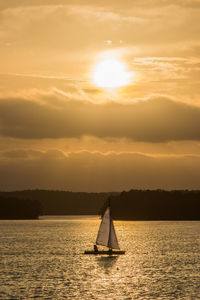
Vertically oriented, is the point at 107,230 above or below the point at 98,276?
above

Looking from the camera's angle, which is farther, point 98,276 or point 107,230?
point 107,230

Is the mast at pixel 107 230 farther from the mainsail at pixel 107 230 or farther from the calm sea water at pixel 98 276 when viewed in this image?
the calm sea water at pixel 98 276

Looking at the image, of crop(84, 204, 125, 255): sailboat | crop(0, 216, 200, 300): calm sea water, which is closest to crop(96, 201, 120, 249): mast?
crop(84, 204, 125, 255): sailboat

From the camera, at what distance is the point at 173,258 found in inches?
4993

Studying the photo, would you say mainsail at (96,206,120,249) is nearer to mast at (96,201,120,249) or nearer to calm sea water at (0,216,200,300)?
mast at (96,201,120,249)

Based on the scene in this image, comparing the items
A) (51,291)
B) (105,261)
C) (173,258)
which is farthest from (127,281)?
(173,258)

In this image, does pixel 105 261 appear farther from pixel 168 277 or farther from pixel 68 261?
→ pixel 168 277

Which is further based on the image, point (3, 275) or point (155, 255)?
point (155, 255)

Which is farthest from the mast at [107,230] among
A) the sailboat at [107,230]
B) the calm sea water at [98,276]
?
the calm sea water at [98,276]

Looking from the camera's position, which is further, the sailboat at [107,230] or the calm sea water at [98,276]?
the sailboat at [107,230]

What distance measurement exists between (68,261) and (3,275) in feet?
90.8

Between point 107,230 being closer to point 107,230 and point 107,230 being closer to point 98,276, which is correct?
point 107,230

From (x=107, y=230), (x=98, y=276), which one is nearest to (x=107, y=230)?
(x=107, y=230)

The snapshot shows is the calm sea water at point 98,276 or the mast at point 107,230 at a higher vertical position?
the mast at point 107,230
